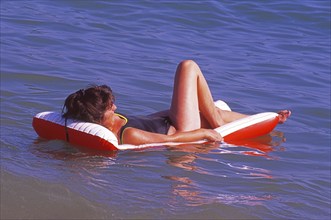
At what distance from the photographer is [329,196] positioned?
5.62m

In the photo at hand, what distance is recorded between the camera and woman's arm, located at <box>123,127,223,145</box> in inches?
236

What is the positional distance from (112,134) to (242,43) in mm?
6492

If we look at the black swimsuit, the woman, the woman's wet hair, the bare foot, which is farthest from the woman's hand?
the bare foot

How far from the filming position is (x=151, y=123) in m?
6.27

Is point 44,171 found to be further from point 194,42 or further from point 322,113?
point 194,42

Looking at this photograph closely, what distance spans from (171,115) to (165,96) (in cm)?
173

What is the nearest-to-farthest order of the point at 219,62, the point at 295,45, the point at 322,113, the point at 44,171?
the point at 44,171 < the point at 322,113 < the point at 219,62 < the point at 295,45

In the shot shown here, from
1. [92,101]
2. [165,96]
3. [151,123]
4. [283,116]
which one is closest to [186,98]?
[151,123]

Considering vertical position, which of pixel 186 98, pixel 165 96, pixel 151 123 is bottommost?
pixel 165 96

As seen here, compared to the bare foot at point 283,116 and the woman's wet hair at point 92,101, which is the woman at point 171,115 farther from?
the bare foot at point 283,116

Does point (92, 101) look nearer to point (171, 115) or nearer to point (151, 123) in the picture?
point (151, 123)

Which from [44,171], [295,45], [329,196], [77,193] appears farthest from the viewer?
[295,45]

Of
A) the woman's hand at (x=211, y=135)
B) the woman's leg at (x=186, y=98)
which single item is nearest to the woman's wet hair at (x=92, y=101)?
the woman's leg at (x=186, y=98)

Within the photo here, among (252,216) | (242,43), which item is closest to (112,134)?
(252,216)
